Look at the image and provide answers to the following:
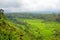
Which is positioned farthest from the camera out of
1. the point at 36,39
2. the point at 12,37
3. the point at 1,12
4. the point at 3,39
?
the point at 1,12

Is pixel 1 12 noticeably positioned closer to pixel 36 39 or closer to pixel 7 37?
pixel 36 39

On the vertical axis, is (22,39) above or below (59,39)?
above

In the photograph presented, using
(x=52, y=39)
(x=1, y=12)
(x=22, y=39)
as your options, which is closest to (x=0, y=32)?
(x=22, y=39)

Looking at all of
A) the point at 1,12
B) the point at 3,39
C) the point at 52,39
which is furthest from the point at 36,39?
the point at 3,39

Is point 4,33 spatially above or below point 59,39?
above

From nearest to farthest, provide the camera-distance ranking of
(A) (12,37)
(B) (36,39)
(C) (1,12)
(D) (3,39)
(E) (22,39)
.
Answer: (D) (3,39) → (A) (12,37) → (E) (22,39) → (B) (36,39) → (C) (1,12)

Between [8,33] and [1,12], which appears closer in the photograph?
[8,33]

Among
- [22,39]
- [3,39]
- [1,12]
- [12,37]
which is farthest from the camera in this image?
[1,12]

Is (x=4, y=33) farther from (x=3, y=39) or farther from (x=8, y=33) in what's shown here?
(x=3, y=39)

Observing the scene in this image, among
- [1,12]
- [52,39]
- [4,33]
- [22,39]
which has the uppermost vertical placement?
[1,12]
